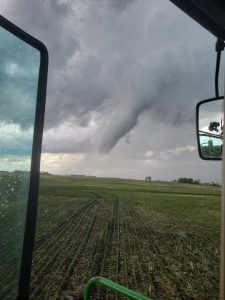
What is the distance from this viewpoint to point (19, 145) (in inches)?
52.1

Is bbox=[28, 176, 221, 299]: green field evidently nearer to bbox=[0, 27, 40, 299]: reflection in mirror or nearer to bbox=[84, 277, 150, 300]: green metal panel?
bbox=[84, 277, 150, 300]: green metal panel

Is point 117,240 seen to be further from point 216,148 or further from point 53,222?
point 216,148

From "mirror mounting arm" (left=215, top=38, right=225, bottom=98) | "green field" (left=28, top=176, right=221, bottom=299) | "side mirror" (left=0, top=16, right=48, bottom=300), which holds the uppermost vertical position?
"mirror mounting arm" (left=215, top=38, right=225, bottom=98)

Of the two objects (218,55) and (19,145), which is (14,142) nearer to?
(19,145)

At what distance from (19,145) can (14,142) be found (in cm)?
3

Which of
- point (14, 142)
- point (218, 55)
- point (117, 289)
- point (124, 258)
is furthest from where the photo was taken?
point (124, 258)

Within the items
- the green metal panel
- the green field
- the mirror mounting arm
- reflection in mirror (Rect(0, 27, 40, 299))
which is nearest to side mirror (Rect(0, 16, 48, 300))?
reflection in mirror (Rect(0, 27, 40, 299))

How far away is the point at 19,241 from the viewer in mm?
1373

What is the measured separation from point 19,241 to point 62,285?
18.6 metres

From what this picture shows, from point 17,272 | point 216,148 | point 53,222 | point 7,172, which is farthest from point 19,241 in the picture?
point 53,222

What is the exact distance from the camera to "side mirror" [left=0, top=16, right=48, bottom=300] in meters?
1.25

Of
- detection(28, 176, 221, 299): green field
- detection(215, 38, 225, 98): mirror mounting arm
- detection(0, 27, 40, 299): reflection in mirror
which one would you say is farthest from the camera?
detection(28, 176, 221, 299): green field

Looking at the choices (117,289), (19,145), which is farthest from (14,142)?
(117,289)

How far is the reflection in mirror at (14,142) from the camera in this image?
1242 mm
